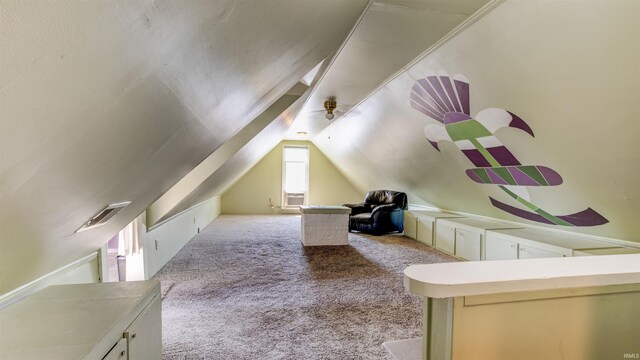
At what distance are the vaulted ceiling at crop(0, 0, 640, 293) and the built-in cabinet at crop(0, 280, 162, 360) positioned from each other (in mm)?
208

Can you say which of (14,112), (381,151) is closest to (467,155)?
(381,151)

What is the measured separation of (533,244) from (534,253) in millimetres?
90

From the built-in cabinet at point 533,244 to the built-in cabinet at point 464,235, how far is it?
155mm

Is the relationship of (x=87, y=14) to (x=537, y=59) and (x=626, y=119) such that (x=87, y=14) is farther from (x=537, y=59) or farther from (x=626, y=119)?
(x=626, y=119)

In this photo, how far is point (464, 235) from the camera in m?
4.03

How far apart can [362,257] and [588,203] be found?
2.57m

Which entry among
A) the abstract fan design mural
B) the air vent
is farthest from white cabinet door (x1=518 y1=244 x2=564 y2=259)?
the air vent

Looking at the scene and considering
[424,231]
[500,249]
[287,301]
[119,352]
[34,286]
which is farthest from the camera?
[424,231]

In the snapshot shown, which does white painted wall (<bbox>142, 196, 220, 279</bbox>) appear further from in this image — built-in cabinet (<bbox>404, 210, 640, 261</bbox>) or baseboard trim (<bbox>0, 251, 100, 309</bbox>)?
built-in cabinet (<bbox>404, 210, 640, 261</bbox>)

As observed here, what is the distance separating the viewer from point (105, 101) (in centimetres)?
80

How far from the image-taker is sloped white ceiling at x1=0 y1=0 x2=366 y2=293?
1.79 feet

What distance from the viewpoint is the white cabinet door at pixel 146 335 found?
1.21 metres

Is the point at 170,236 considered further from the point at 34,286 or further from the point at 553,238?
the point at 553,238

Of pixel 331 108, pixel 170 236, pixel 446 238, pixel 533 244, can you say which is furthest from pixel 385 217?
pixel 170 236
